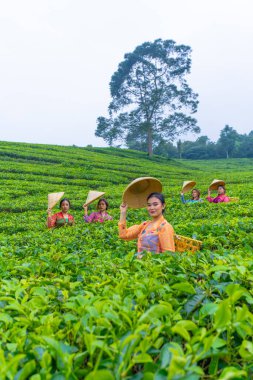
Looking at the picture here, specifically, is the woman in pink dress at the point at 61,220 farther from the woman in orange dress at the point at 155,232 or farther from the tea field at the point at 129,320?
the tea field at the point at 129,320

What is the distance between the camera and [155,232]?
4484 millimetres

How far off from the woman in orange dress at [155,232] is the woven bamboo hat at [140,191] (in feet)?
1.55

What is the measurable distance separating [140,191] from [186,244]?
4.05 feet

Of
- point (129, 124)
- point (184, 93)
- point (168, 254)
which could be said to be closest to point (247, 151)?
point (184, 93)

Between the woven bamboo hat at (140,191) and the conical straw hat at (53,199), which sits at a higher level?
the woven bamboo hat at (140,191)

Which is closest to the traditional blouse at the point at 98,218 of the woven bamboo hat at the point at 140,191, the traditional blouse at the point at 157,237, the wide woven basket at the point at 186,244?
the woven bamboo hat at the point at 140,191

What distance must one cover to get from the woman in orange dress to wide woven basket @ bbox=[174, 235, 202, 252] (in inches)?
8.0

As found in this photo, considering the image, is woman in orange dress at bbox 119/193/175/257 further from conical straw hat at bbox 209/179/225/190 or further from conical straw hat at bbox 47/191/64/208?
conical straw hat at bbox 209/179/225/190

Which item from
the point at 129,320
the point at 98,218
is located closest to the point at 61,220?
the point at 98,218

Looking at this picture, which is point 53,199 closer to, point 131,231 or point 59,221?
point 59,221

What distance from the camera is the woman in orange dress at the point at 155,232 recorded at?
14.3 feet

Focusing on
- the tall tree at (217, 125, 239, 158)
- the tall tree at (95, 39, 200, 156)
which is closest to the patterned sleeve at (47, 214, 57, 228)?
the tall tree at (95, 39, 200, 156)

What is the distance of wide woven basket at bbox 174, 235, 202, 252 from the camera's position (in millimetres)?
4285

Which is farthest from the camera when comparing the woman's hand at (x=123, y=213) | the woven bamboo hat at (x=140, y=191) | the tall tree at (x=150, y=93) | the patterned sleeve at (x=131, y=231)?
the tall tree at (x=150, y=93)
